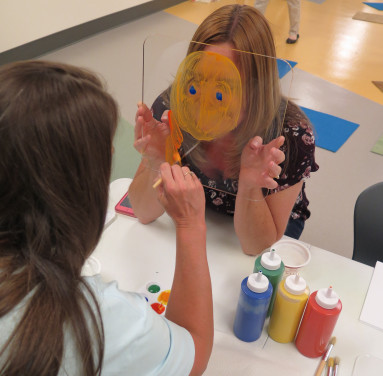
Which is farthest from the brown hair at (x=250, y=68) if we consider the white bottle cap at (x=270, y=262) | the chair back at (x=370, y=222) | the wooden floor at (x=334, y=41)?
the wooden floor at (x=334, y=41)

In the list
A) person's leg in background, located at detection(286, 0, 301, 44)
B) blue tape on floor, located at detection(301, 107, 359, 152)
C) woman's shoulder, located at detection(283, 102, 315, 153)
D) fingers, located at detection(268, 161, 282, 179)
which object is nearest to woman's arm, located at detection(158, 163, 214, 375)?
fingers, located at detection(268, 161, 282, 179)

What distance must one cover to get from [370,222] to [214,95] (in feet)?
2.16

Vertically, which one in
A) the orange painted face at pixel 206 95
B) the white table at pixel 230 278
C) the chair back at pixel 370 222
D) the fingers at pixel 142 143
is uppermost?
the orange painted face at pixel 206 95

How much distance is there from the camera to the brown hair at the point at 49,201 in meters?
0.50

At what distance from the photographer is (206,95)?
906mm

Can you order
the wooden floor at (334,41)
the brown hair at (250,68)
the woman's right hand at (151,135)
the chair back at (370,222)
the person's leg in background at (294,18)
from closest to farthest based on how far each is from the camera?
the brown hair at (250,68), the woman's right hand at (151,135), the chair back at (370,222), the wooden floor at (334,41), the person's leg in background at (294,18)

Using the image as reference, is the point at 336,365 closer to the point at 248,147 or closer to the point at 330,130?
the point at 248,147

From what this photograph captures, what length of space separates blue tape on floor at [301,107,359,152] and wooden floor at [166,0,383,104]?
563mm

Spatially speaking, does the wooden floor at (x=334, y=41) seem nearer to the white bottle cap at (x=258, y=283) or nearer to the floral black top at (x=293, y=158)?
the floral black top at (x=293, y=158)

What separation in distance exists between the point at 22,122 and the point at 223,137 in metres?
0.56

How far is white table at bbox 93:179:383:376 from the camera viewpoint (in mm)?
805

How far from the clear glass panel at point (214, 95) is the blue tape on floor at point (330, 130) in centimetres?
194

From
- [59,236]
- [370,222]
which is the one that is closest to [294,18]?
[370,222]

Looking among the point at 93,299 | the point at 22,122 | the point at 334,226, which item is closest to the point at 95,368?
the point at 93,299
